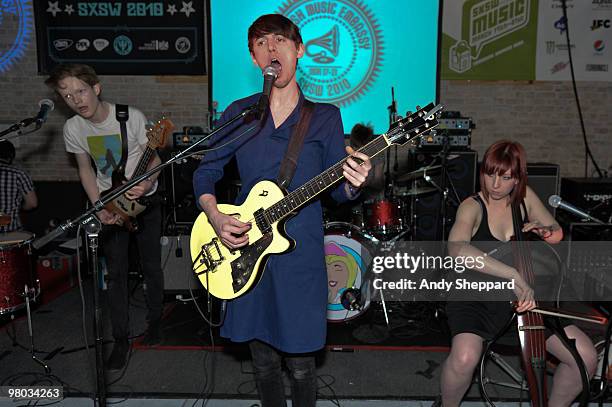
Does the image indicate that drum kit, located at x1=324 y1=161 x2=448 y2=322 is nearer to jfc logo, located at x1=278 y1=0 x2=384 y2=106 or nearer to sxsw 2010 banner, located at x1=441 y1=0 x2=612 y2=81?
jfc logo, located at x1=278 y1=0 x2=384 y2=106

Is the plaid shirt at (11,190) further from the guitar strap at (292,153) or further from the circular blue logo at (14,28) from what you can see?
the guitar strap at (292,153)

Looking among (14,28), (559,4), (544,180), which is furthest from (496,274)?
(14,28)

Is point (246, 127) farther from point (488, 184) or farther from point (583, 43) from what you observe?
point (583, 43)

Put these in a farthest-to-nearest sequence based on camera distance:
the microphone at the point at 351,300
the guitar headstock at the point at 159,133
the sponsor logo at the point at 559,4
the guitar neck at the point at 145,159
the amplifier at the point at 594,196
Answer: the sponsor logo at the point at 559,4 → the amplifier at the point at 594,196 → the microphone at the point at 351,300 → the guitar neck at the point at 145,159 → the guitar headstock at the point at 159,133

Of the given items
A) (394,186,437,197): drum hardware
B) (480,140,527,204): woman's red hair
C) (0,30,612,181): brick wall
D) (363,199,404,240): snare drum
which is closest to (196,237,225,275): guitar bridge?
(480,140,527,204): woman's red hair

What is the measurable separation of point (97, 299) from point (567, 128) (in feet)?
19.5

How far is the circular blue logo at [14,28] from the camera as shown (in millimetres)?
6246

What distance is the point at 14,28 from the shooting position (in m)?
6.30

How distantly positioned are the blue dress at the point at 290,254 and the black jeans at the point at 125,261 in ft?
4.99

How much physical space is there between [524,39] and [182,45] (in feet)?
13.0

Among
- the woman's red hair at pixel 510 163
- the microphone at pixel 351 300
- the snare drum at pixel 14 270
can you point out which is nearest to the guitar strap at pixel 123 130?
the snare drum at pixel 14 270

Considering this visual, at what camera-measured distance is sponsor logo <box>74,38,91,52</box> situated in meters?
6.23

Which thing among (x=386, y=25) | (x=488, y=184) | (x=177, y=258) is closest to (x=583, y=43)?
(x=386, y=25)

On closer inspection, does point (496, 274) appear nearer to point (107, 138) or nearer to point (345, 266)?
point (345, 266)
